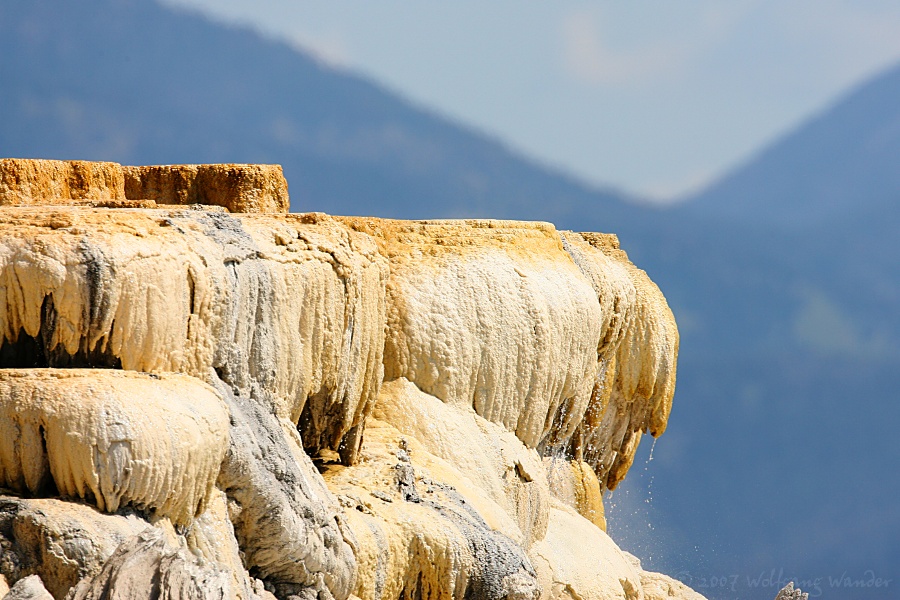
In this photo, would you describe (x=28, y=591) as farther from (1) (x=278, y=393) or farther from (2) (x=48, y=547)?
(1) (x=278, y=393)

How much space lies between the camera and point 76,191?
23.8ft

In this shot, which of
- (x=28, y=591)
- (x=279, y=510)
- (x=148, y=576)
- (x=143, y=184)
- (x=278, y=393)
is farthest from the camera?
(x=143, y=184)

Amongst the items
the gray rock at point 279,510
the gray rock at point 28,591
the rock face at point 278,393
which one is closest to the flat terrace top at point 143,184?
the rock face at point 278,393

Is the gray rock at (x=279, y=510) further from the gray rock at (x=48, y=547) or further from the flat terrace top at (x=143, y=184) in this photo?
the flat terrace top at (x=143, y=184)

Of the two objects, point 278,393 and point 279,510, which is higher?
point 278,393

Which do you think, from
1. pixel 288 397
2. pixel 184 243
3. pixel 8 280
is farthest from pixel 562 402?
pixel 8 280

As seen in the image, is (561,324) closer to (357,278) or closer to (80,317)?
(357,278)

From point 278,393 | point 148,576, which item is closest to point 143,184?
point 278,393

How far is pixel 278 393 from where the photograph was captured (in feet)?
18.7

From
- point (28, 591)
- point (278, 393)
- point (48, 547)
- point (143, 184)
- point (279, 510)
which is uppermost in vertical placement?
point (143, 184)

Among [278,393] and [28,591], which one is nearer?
[28,591]

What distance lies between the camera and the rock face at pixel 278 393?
13.8 feet

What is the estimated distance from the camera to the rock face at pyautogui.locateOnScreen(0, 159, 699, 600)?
13.8 ft

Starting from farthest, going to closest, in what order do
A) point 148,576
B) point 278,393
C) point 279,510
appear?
point 278,393, point 279,510, point 148,576
